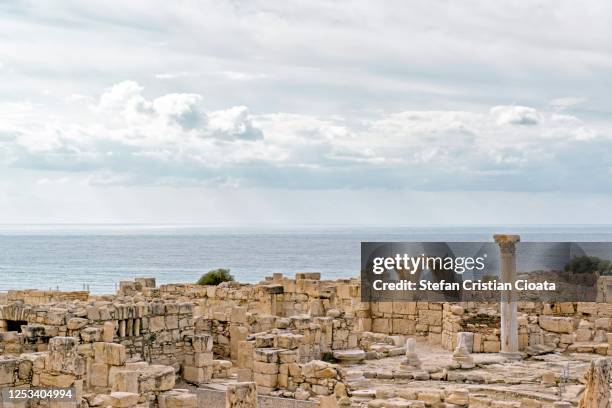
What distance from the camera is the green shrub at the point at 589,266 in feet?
139

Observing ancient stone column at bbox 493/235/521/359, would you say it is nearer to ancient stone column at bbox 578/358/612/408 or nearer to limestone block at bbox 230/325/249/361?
limestone block at bbox 230/325/249/361

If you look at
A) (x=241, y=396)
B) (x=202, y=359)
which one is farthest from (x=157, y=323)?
(x=241, y=396)

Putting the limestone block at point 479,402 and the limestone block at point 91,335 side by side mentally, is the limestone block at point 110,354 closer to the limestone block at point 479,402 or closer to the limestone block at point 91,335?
the limestone block at point 91,335

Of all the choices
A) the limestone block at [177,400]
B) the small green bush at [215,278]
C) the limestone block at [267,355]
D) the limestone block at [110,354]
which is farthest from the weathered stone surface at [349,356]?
the small green bush at [215,278]

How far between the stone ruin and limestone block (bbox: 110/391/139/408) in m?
0.02

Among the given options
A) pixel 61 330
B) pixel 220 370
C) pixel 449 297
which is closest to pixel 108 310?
pixel 61 330

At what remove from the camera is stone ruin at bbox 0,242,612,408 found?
38.3ft

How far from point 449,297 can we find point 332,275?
60.2m

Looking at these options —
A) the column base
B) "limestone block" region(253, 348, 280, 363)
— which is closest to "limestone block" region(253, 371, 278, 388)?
"limestone block" region(253, 348, 280, 363)

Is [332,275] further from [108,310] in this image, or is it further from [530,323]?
[108,310]

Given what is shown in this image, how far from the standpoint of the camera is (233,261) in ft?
382

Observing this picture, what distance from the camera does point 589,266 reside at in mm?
44906

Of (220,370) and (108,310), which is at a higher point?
(108,310)

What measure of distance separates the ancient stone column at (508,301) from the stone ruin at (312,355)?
0.15 feet
